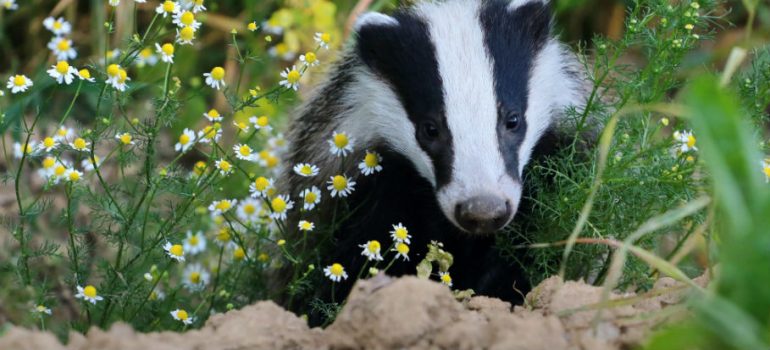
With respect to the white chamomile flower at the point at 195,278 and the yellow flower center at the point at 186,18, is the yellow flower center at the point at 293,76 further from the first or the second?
the white chamomile flower at the point at 195,278

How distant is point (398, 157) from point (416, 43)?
40 cm

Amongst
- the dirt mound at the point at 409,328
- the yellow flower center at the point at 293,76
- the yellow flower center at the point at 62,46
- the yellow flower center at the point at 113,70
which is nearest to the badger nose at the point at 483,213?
the dirt mound at the point at 409,328

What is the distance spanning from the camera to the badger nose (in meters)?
2.99

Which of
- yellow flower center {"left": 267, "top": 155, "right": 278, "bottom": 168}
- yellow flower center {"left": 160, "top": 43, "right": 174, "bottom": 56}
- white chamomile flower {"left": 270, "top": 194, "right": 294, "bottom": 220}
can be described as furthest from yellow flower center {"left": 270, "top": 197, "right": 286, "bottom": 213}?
yellow flower center {"left": 267, "top": 155, "right": 278, "bottom": 168}

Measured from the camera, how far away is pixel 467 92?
3232 millimetres

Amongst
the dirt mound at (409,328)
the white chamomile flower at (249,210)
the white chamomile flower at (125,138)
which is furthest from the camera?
the white chamomile flower at (249,210)

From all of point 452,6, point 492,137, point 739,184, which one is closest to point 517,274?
point 492,137

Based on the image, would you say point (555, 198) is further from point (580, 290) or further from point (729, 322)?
point (729, 322)

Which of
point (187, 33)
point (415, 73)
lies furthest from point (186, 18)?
point (415, 73)

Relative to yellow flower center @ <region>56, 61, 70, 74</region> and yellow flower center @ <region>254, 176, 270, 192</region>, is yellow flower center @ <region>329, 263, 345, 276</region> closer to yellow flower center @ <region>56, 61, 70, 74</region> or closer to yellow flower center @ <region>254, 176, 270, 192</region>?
yellow flower center @ <region>254, 176, 270, 192</region>

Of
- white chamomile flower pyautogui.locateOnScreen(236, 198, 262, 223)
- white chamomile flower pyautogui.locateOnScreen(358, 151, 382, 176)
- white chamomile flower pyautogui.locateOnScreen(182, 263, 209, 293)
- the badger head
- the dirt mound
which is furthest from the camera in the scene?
white chamomile flower pyautogui.locateOnScreen(236, 198, 262, 223)

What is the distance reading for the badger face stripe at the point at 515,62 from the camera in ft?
10.7

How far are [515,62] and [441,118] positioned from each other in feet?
1.20

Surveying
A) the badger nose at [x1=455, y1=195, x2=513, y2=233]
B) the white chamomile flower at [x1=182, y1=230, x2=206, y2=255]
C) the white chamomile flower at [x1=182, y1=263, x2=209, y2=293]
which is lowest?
the white chamomile flower at [x1=182, y1=263, x2=209, y2=293]
